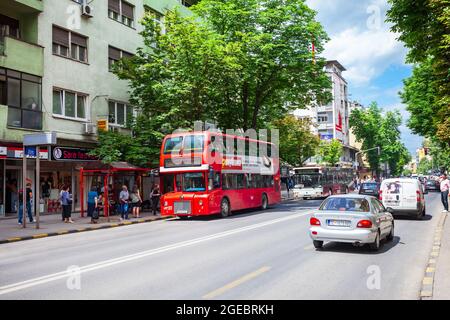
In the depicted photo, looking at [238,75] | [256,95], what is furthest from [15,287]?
[256,95]

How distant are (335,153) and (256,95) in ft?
120

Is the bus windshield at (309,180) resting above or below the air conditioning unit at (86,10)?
below

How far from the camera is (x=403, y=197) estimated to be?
1873cm

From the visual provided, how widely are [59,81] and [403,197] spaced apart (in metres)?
18.8

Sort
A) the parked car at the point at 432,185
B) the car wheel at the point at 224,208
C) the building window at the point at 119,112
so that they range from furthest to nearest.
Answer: the parked car at the point at 432,185 < the building window at the point at 119,112 < the car wheel at the point at 224,208

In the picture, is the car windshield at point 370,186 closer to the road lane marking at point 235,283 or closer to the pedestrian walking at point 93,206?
the pedestrian walking at point 93,206

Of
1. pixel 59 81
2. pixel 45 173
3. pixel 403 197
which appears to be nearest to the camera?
pixel 403 197

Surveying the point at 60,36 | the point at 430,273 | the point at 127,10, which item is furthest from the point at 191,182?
the point at 127,10

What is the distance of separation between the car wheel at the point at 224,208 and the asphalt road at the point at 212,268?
25.3ft

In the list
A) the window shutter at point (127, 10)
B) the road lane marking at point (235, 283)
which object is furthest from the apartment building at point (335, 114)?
the road lane marking at point (235, 283)

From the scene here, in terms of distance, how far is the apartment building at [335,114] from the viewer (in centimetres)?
8162

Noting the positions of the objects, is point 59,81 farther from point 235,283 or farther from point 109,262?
point 235,283

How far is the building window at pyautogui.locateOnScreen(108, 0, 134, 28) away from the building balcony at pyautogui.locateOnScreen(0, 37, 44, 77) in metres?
7.60

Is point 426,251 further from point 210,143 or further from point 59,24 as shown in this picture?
point 59,24
